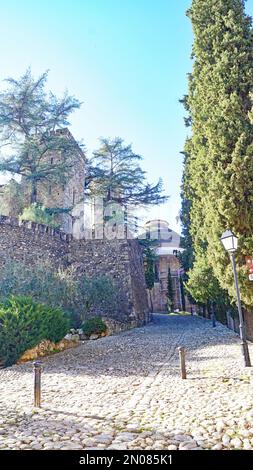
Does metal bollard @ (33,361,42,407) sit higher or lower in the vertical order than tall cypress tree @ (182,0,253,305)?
lower

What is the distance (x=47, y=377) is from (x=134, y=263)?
1423cm

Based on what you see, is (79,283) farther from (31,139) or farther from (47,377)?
(31,139)

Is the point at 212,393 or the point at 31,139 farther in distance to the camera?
the point at 31,139

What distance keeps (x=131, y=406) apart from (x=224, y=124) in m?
7.04

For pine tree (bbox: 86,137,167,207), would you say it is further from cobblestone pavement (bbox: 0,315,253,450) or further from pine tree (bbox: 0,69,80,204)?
cobblestone pavement (bbox: 0,315,253,450)

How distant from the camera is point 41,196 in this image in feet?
71.6

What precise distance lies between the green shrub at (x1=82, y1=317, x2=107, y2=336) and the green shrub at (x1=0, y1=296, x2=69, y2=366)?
3137 millimetres

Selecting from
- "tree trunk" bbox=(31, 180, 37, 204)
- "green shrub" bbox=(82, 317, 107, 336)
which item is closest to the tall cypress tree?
"green shrub" bbox=(82, 317, 107, 336)

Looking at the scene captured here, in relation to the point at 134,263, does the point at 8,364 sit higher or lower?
lower

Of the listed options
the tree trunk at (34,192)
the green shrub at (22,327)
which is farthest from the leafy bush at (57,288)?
the tree trunk at (34,192)

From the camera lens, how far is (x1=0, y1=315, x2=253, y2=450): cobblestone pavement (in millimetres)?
2791

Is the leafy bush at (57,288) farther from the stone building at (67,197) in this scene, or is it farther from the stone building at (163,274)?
the stone building at (163,274)
